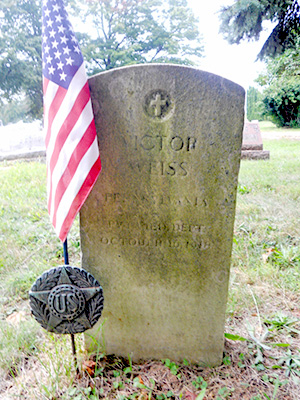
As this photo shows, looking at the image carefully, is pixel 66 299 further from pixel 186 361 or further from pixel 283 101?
pixel 283 101

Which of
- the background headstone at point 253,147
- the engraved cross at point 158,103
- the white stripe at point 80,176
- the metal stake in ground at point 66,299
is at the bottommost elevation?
the metal stake in ground at point 66,299

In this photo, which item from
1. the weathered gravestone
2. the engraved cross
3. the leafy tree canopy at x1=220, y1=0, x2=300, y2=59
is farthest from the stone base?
the engraved cross

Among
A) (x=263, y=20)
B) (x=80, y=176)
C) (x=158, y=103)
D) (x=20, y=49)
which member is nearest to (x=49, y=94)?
(x=80, y=176)

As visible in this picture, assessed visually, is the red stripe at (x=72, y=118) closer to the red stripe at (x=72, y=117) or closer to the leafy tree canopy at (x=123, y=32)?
the red stripe at (x=72, y=117)

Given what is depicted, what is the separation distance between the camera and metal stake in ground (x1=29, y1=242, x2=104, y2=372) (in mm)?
1682

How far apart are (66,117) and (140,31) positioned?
21.9 meters

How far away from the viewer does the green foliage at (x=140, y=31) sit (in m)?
19.9

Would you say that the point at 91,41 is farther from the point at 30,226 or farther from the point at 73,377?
the point at 73,377

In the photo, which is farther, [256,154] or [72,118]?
[256,154]

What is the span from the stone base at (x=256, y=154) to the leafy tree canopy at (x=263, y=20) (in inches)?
108

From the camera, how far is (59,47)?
1549 millimetres

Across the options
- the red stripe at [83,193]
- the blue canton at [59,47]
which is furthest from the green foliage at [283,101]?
the red stripe at [83,193]

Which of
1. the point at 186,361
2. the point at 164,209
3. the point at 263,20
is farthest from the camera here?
the point at 263,20

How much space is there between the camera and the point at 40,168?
7215mm
